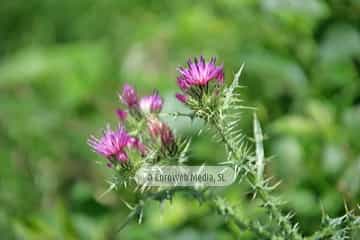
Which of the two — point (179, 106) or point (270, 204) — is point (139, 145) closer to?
point (270, 204)

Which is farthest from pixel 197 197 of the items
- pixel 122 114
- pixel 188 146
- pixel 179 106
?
pixel 179 106

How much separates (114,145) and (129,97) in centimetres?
13

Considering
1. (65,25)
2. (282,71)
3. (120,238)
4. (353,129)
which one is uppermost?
(65,25)

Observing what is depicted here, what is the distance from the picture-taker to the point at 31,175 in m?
2.67

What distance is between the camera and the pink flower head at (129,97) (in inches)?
53.3

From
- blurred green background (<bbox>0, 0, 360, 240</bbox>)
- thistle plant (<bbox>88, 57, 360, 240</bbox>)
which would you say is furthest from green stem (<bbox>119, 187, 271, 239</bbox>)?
blurred green background (<bbox>0, 0, 360, 240</bbox>)

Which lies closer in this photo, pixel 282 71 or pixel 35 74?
pixel 282 71

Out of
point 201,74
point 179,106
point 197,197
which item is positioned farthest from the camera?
point 179,106

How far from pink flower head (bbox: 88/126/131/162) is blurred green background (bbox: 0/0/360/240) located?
199 millimetres

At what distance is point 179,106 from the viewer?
2.26 meters

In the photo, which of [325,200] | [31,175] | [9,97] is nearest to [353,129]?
[325,200]

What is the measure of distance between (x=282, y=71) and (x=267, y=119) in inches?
6.0

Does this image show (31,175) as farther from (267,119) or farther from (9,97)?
(267,119)

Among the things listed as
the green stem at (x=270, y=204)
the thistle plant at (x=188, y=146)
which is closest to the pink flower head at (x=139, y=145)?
the thistle plant at (x=188, y=146)
